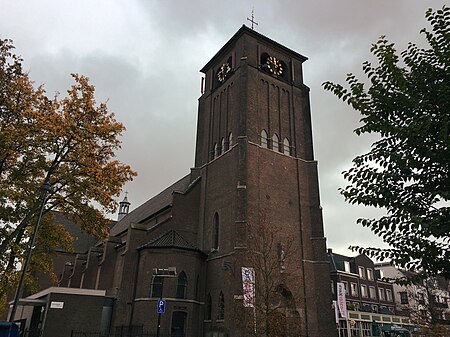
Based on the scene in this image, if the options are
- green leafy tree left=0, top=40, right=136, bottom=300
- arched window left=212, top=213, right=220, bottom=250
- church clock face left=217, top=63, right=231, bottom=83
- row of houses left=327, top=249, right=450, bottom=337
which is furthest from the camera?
row of houses left=327, top=249, right=450, bottom=337

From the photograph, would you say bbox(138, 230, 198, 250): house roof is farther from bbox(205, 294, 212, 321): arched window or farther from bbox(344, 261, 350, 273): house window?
bbox(344, 261, 350, 273): house window

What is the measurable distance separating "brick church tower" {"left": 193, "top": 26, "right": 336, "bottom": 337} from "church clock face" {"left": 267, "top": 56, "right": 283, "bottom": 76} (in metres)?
0.11

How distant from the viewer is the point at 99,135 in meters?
17.6

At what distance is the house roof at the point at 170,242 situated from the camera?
28.9 metres

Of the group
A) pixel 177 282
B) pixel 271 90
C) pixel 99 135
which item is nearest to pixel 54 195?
pixel 99 135

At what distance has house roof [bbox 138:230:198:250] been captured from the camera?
28.9m

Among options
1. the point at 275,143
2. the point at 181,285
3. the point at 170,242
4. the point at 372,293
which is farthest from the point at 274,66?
the point at 372,293

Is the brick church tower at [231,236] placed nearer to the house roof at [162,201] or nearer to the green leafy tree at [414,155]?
the house roof at [162,201]

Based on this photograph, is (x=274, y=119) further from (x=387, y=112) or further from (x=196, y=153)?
(x=387, y=112)

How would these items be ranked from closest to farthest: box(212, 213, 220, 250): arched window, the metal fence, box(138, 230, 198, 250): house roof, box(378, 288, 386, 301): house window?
the metal fence
box(138, 230, 198, 250): house roof
box(212, 213, 220, 250): arched window
box(378, 288, 386, 301): house window

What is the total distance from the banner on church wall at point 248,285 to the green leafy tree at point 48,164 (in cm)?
848

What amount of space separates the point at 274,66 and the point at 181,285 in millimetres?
21017

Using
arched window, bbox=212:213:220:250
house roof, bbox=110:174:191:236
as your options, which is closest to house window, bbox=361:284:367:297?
house roof, bbox=110:174:191:236

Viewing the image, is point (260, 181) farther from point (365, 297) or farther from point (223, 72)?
point (365, 297)
